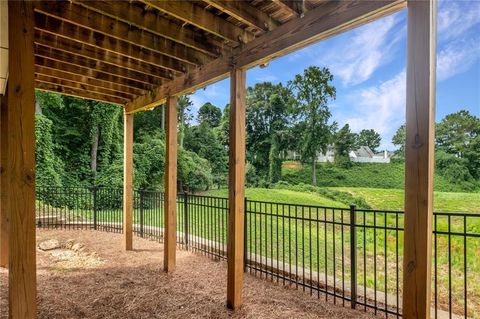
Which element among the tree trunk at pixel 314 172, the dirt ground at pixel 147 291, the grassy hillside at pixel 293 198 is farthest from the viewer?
the tree trunk at pixel 314 172

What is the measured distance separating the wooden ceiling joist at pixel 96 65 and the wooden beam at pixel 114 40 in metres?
0.65

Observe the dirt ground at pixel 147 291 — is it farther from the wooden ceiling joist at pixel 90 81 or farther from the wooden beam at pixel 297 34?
the wooden ceiling joist at pixel 90 81

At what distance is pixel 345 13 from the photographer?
206 centimetres

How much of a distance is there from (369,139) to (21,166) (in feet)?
68.2

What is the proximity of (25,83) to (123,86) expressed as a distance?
2792 millimetres

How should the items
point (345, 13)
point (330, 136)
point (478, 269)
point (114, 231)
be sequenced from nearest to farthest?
point (345, 13), point (478, 269), point (114, 231), point (330, 136)

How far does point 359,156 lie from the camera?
19.3 metres

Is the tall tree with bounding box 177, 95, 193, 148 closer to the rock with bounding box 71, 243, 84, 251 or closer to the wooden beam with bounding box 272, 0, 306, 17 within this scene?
the rock with bounding box 71, 243, 84, 251

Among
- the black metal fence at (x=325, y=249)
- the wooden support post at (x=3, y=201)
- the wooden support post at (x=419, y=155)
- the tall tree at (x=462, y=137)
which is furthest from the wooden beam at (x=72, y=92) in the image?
the tall tree at (x=462, y=137)

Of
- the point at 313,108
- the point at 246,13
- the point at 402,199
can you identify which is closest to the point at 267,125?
the point at 313,108

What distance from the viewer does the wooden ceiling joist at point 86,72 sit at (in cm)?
358

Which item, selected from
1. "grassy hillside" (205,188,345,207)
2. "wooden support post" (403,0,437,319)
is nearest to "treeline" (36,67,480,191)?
"grassy hillside" (205,188,345,207)

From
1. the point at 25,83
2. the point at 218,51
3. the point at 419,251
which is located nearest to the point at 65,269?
the point at 25,83

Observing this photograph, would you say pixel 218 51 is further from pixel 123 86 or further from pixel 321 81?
pixel 321 81
